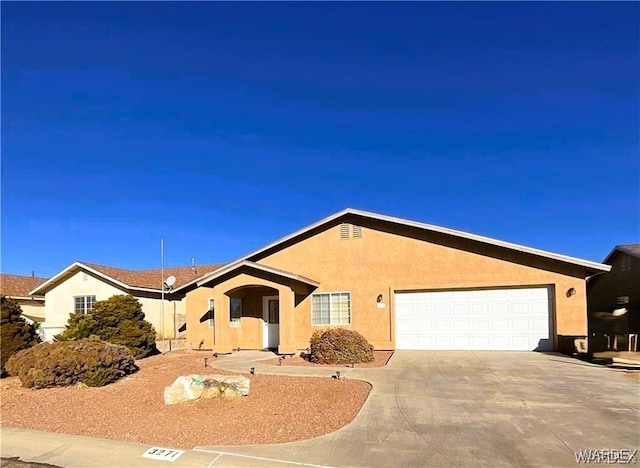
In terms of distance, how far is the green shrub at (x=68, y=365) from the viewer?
11539 millimetres

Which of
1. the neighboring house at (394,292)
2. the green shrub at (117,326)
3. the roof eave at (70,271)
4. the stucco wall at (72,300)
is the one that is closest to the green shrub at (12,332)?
the green shrub at (117,326)

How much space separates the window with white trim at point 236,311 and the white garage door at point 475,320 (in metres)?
6.67

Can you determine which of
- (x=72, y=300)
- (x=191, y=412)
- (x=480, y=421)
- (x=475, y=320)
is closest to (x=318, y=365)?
(x=191, y=412)

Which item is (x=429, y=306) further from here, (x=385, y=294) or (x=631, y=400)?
(x=631, y=400)

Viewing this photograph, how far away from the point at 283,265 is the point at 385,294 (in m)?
4.62

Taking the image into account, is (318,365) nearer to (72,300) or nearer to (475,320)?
(475,320)

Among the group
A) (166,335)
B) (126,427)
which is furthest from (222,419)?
(166,335)

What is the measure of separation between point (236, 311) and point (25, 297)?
51.1 ft

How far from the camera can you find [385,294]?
1809 cm

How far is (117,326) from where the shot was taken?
1845 cm

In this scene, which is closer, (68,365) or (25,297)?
(68,365)

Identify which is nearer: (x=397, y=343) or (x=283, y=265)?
(x=397, y=343)

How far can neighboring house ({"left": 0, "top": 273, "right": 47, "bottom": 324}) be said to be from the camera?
27.0 metres

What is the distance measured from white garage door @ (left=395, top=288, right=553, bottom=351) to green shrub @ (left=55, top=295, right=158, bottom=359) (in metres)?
10.2
